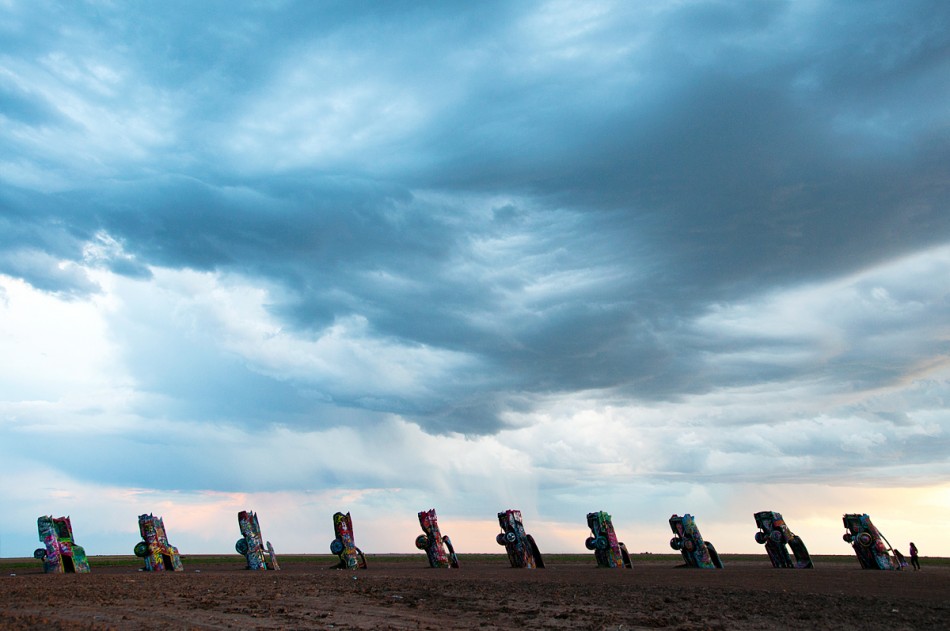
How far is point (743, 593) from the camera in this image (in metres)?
31.8

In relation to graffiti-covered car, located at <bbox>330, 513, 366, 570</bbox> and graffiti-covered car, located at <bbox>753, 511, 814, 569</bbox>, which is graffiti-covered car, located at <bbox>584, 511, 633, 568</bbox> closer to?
graffiti-covered car, located at <bbox>753, 511, 814, 569</bbox>

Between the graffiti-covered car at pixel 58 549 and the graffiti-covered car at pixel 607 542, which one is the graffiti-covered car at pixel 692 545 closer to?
the graffiti-covered car at pixel 607 542

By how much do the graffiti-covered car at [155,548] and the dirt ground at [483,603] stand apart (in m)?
9.58

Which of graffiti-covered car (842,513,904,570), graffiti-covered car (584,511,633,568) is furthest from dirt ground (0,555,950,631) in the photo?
graffiti-covered car (584,511,633,568)

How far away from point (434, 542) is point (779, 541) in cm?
2454

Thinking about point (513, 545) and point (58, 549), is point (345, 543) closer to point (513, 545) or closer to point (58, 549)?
point (513, 545)

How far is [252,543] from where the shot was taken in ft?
174

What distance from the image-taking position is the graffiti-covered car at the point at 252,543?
53.0 meters

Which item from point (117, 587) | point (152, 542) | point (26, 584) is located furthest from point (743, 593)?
point (152, 542)

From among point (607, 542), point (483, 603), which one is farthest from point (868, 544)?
point (483, 603)

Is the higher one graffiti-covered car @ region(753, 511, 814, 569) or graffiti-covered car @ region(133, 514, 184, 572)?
graffiti-covered car @ region(133, 514, 184, 572)

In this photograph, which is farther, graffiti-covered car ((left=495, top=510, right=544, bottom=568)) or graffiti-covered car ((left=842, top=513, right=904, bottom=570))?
graffiti-covered car ((left=495, top=510, right=544, bottom=568))

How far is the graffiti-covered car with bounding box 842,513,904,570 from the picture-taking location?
47.7 metres

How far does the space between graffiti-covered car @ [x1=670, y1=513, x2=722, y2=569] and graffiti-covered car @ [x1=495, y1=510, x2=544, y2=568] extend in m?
10.3
